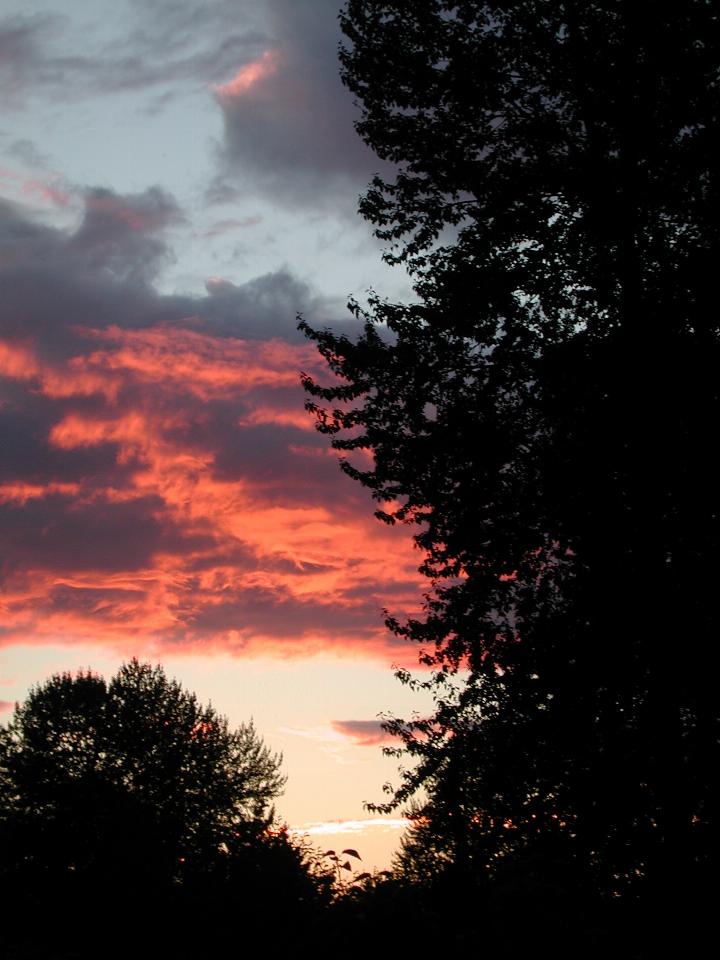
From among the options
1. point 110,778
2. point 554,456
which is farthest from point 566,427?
point 110,778

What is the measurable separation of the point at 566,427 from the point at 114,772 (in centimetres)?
4373

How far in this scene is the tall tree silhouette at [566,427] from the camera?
14.2m

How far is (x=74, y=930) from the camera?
1359 cm

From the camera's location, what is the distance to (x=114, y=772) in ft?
170

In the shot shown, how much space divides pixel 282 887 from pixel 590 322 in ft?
Answer: 32.0

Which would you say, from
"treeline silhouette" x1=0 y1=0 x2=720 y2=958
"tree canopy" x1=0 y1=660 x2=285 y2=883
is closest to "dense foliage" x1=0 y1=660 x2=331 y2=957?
"tree canopy" x1=0 y1=660 x2=285 y2=883

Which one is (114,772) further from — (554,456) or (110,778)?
(554,456)

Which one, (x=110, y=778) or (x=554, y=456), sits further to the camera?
(x=110, y=778)

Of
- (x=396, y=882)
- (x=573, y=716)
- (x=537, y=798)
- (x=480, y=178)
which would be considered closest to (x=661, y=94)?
(x=480, y=178)

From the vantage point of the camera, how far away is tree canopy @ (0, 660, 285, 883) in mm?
48969

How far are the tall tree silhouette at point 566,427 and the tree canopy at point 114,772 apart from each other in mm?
35016

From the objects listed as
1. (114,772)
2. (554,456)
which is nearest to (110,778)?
(114,772)

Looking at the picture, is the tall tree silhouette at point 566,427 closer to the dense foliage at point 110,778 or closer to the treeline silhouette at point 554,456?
the treeline silhouette at point 554,456

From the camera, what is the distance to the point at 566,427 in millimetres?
14844
